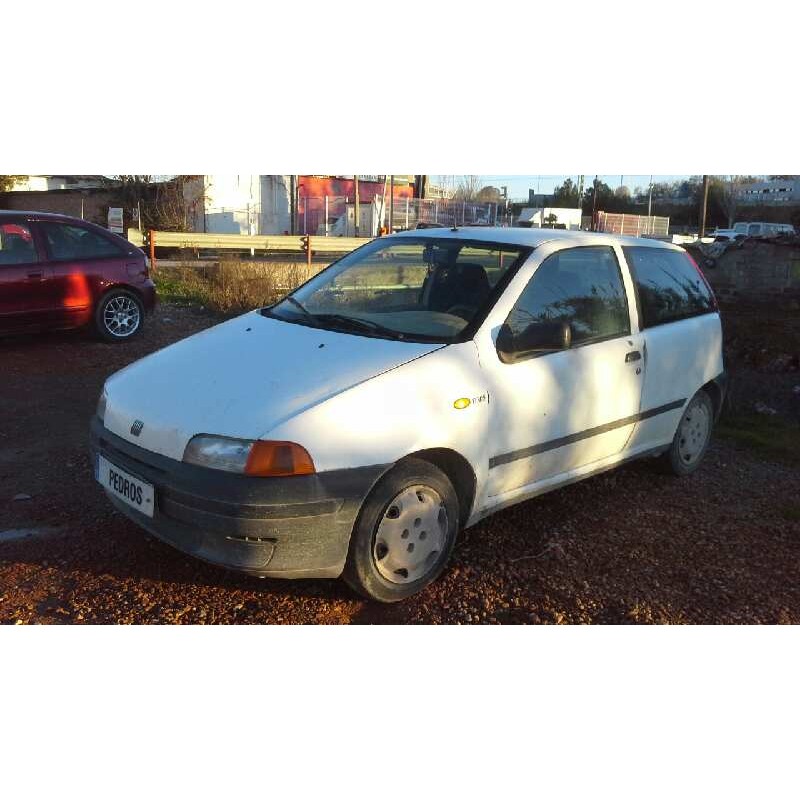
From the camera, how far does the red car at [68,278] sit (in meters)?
8.20

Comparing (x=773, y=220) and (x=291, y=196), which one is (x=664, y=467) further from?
(x=773, y=220)

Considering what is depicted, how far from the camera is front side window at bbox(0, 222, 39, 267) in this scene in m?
8.17

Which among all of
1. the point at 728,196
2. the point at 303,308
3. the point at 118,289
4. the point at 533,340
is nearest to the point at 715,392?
the point at 533,340

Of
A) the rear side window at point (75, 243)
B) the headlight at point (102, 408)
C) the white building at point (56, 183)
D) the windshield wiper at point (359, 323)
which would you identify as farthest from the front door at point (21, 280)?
the white building at point (56, 183)

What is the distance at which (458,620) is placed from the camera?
11.0 feet

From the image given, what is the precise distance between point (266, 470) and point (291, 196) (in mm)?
35670

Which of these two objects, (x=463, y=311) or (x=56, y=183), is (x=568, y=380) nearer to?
(x=463, y=311)

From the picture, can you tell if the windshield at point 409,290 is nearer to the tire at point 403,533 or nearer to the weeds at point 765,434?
the tire at point 403,533

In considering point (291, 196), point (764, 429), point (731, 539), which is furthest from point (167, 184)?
point (731, 539)

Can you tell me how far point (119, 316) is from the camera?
9289 mm

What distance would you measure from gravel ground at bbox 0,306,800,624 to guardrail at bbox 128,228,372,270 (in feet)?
45.8

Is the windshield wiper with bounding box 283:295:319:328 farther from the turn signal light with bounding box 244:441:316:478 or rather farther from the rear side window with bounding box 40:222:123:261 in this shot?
the rear side window with bounding box 40:222:123:261

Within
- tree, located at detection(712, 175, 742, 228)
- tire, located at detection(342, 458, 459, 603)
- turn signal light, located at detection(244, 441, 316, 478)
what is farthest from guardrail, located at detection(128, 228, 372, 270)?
tree, located at detection(712, 175, 742, 228)

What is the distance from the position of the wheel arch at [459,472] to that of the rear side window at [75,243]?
6.70 m
